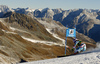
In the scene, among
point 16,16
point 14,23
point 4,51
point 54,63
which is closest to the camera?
point 54,63

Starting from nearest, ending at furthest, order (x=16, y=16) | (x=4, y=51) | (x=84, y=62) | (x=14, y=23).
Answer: (x=84, y=62) → (x=4, y=51) → (x=14, y=23) → (x=16, y=16)

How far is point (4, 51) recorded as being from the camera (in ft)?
190

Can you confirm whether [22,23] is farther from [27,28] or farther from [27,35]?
[27,35]

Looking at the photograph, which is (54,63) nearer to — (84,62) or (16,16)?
(84,62)

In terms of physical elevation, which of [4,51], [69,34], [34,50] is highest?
[69,34]

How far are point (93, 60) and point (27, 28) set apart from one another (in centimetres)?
14431

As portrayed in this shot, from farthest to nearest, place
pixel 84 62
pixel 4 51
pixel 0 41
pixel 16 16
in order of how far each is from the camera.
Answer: pixel 16 16 → pixel 0 41 → pixel 4 51 → pixel 84 62

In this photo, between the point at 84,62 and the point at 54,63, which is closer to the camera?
the point at 84,62

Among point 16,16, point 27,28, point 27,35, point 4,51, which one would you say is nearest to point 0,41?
point 4,51

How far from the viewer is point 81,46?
2684 centimetres

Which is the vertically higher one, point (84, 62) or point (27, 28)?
point (84, 62)

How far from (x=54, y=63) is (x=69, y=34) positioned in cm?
1224

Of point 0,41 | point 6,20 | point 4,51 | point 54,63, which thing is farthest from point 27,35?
point 54,63

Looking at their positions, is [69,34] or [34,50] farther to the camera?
[34,50]
